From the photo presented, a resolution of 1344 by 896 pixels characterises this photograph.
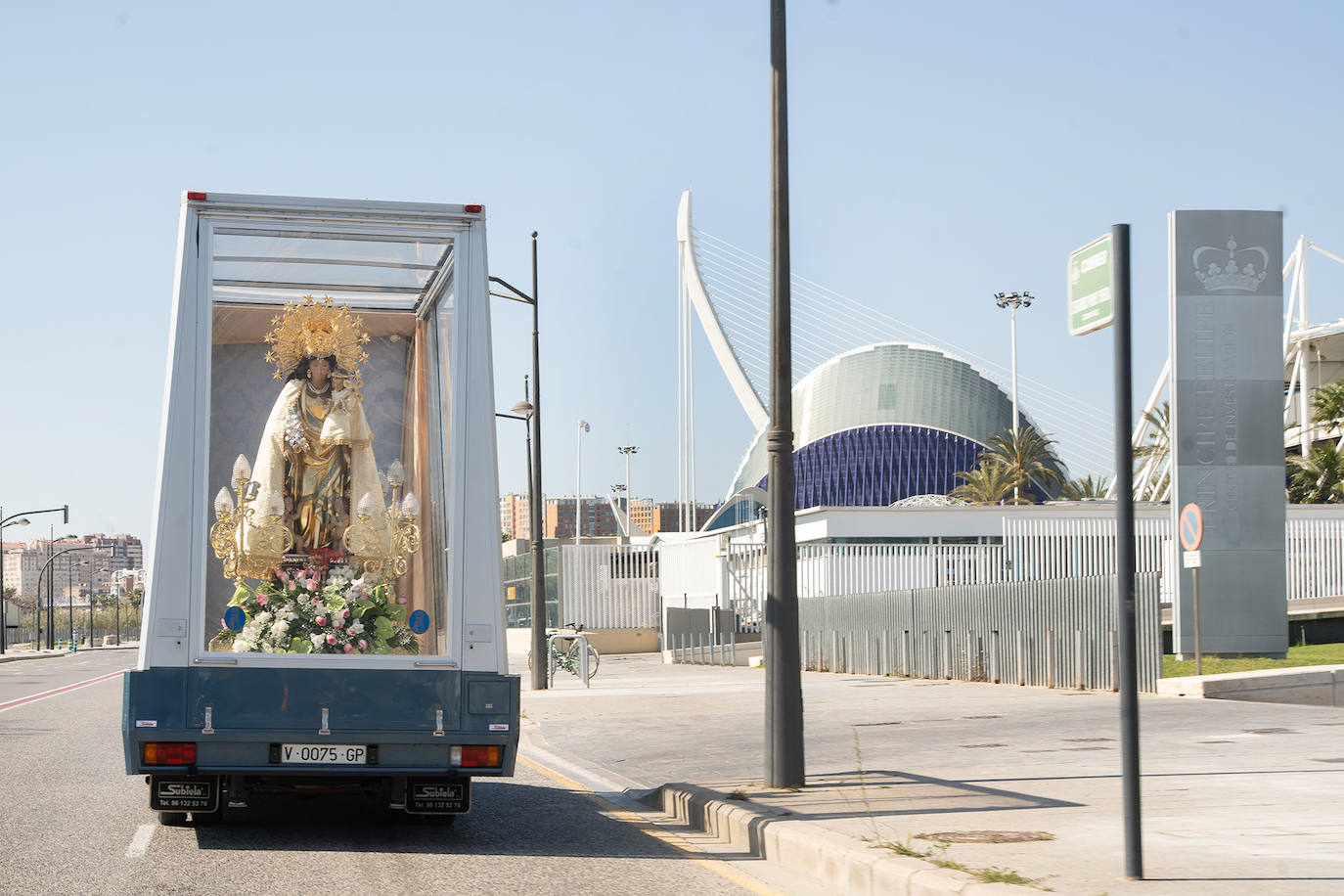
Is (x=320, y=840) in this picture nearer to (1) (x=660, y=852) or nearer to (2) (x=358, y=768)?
(2) (x=358, y=768)

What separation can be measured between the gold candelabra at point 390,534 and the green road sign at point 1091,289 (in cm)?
448

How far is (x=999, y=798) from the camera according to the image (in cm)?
963

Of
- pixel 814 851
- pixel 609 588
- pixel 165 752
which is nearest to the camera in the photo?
pixel 814 851

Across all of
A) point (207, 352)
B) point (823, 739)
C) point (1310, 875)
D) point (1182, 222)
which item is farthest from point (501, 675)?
point (1182, 222)

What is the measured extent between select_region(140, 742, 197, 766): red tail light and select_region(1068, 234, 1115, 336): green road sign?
211 inches

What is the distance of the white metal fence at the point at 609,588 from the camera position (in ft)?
168

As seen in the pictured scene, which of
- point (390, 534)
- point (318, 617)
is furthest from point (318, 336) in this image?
point (318, 617)

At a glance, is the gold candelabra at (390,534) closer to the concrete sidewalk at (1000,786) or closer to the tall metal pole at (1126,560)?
the concrete sidewalk at (1000,786)

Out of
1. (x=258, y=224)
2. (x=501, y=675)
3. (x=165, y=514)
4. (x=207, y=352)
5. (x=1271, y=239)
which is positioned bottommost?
(x=501, y=675)

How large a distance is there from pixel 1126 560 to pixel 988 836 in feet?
6.81

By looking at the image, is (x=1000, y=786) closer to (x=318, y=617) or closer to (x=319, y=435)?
(x=318, y=617)

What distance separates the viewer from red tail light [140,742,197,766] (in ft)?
26.9

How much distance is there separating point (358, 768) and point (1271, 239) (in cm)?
2024

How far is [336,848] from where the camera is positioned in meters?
8.73
